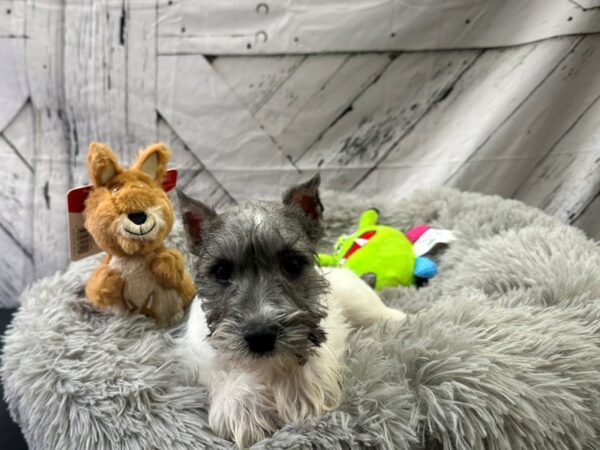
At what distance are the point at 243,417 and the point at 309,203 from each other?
2.07ft

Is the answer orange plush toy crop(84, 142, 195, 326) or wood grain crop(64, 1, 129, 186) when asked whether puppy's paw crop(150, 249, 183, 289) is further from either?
wood grain crop(64, 1, 129, 186)

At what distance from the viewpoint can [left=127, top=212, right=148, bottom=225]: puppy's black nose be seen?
1.48m

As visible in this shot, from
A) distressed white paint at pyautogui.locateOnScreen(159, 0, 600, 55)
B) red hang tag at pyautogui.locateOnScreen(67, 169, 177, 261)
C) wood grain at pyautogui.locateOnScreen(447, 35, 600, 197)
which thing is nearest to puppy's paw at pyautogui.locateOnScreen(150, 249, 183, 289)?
red hang tag at pyautogui.locateOnScreen(67, 169, 177, 261)

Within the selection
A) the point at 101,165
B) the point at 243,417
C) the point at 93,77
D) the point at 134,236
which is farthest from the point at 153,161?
the point at 93,77

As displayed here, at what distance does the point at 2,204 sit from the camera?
8.36ft

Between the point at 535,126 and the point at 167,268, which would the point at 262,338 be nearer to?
the point at 167,268

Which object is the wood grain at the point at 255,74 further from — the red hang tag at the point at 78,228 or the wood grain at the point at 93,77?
the red hang tag at the point at 78,228

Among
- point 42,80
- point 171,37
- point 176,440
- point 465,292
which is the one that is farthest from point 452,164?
point 42,80

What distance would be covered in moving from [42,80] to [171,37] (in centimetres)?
66

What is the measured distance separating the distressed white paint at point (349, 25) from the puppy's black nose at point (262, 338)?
→ 5.39 feet

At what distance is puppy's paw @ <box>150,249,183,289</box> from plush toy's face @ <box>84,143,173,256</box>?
46mm

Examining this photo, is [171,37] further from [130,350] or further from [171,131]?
[130,350]

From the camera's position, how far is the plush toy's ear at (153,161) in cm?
163

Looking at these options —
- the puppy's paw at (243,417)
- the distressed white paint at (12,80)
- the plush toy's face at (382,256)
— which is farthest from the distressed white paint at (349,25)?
the puppy's paw at (243,417)
